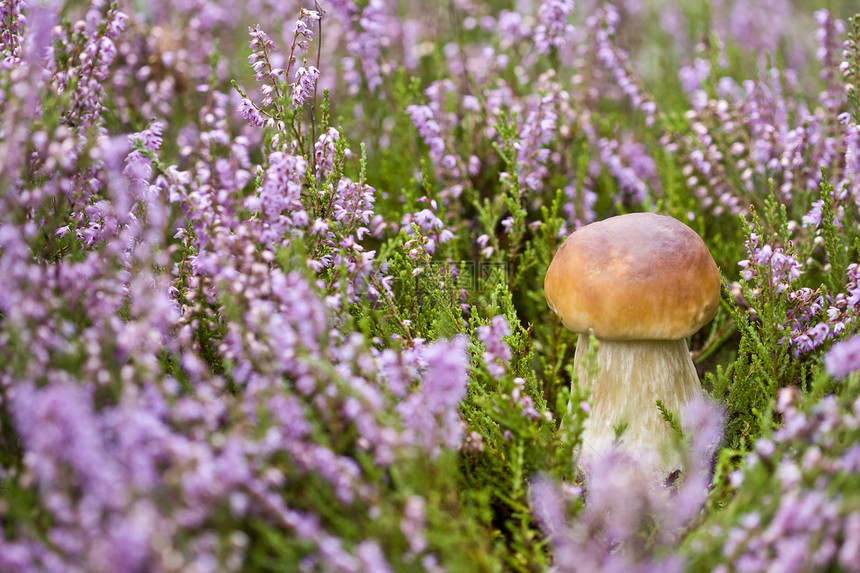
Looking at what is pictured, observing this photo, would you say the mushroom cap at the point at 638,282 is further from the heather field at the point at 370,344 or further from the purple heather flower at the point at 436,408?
the purple heather flower at the point at 436,408

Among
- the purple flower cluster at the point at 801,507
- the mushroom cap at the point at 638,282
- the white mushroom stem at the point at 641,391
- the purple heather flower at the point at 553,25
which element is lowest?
the purple flower cluster at the point at 801,507

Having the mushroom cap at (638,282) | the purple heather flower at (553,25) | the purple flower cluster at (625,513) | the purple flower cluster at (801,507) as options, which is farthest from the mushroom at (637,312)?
the purple heather flower at (553,25)

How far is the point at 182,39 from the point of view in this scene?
172 inches

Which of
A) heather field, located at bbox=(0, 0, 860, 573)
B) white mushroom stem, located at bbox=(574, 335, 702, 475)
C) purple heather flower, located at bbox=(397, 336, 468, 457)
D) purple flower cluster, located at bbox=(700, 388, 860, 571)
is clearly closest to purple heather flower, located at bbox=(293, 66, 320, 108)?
heather field, located at bbox=(0, 0, 860, 573)

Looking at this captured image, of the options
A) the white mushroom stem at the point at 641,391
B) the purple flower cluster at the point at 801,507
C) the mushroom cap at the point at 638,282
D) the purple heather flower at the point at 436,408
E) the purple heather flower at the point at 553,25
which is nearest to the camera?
the purple flower cluster at the point at 801,507

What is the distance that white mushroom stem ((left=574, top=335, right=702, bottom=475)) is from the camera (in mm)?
2213

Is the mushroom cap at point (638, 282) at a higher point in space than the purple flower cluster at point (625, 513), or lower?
higher

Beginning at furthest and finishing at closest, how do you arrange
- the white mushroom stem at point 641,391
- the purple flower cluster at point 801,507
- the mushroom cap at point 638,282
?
1. the white mushroom stem at point 641,391
2. the mushroom cap at point 638,282
3. the purple flower cluster at point 801,507

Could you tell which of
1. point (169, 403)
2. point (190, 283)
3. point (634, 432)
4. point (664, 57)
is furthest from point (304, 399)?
point (664, 57)

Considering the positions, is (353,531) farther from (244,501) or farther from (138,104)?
(138,104)

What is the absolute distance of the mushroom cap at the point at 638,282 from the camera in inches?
78.5

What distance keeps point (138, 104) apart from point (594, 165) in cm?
287

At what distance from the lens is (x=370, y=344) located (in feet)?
6.75

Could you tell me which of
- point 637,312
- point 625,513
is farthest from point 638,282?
point 625,513
